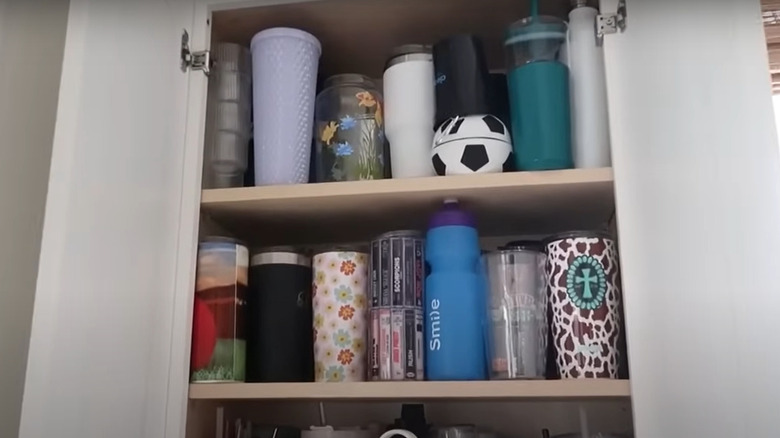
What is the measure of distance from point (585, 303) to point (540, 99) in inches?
11.0

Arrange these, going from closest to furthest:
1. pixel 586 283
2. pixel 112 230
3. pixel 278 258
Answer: pixel 112 230, pixel 586 283, pixel 278 258

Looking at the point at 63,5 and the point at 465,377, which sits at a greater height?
the point at 63,5

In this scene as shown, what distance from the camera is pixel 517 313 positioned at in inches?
41.5

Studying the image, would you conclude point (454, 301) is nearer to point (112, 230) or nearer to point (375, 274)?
point (375, 274)

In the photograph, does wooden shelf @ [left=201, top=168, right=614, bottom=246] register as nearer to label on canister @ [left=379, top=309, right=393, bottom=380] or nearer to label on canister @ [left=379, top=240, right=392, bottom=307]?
label on canister @ [left=379, top=240, right=392, bottom=307]

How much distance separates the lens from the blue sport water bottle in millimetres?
1047

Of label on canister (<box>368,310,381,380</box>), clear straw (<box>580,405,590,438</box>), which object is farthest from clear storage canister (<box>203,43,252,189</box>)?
clear straw (<box>580,405,590,438</box>)

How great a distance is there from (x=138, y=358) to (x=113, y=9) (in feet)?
1.40

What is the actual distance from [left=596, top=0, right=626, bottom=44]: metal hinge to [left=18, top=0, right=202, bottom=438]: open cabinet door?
593mm

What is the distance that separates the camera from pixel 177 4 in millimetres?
1145

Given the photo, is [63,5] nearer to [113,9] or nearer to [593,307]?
[113,9]

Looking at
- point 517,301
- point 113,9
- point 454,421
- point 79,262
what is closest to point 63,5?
point 113,9

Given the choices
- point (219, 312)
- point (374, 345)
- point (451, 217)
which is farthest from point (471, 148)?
point (219, 312)

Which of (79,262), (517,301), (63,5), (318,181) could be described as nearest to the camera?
(79,262)
